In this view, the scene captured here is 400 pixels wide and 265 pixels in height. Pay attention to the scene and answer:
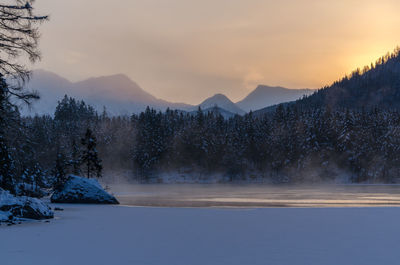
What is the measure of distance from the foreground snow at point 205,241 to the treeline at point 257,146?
91.1 m

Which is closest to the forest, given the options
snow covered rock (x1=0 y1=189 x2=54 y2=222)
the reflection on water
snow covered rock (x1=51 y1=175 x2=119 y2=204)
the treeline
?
the treeline

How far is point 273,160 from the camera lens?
121 m

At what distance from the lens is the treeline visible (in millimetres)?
109625

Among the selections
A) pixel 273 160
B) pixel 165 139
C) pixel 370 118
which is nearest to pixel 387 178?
pixel 370 118

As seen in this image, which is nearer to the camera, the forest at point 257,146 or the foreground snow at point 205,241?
the foreground snow at point 205,241

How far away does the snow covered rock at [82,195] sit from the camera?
27.9 m

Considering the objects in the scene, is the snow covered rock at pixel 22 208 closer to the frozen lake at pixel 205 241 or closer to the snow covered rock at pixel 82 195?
the frozen lake at pixel 205 241

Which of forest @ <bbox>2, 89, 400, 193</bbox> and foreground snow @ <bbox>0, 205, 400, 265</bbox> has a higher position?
forest @ <bbox>2, 89, 400, 193</bbox>

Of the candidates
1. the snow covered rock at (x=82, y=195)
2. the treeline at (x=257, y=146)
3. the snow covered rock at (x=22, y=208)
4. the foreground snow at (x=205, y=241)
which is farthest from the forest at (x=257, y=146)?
the foreground snow at (x=205, y=241)

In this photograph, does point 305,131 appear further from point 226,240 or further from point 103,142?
point 226,240

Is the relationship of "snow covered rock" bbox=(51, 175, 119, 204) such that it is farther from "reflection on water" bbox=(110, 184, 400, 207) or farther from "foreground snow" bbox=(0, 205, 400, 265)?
"foreground snow" bbox=(0, 205, 400, 265)

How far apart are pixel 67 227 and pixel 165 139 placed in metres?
120

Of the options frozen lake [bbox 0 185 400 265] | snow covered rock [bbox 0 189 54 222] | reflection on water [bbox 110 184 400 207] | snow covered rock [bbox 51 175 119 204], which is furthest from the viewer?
snow covered rock [bbox 51 175 119 204]

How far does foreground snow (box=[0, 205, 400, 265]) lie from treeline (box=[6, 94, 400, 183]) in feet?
299
